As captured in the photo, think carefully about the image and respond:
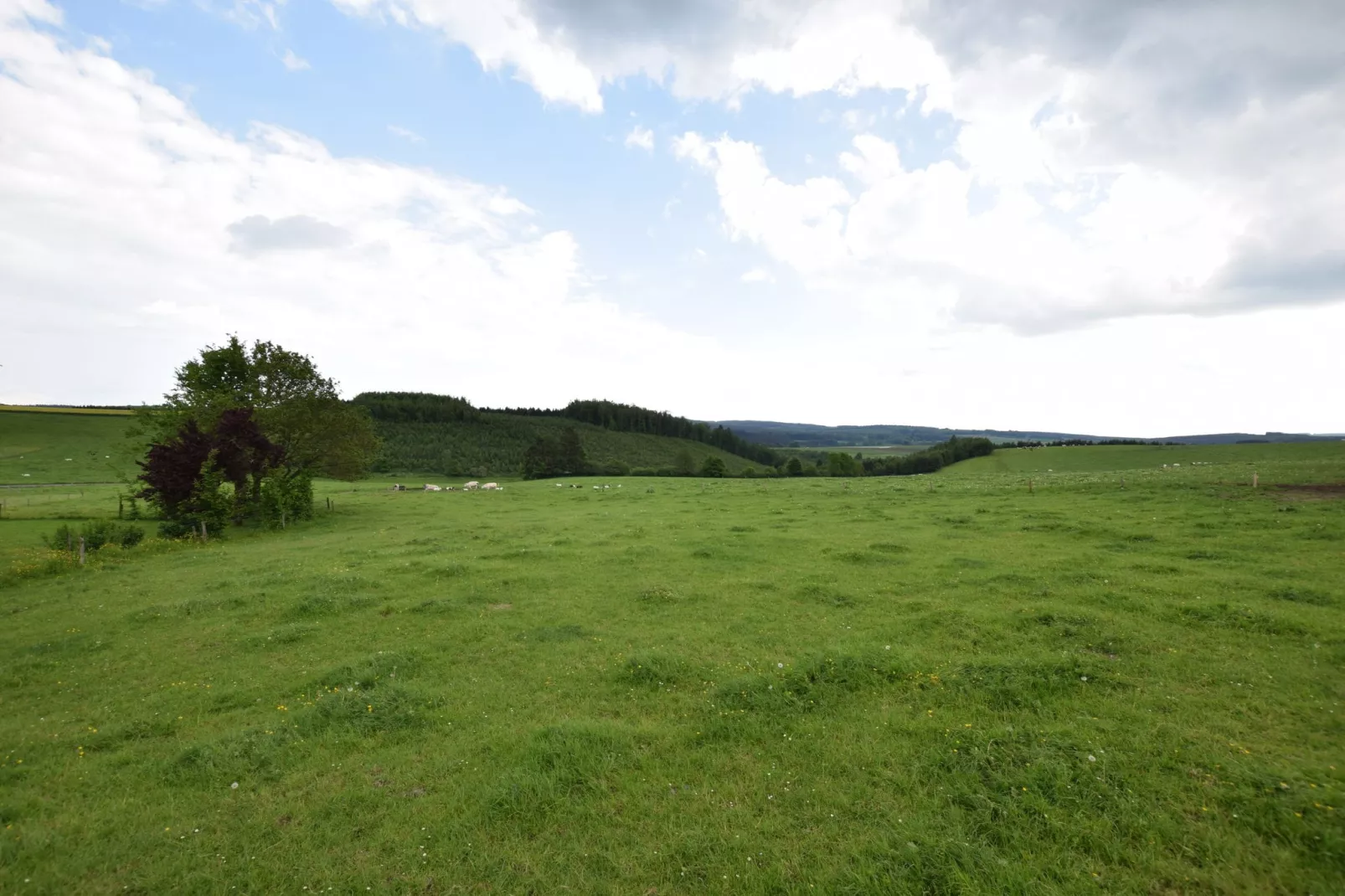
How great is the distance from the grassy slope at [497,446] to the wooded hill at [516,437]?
0.58 ft

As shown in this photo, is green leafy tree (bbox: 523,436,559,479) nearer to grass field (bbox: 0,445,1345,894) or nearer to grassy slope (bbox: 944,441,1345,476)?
grassy slope (bbox: 944,441,1345,476)

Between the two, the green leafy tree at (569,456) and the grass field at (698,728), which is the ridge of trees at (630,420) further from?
Result: the grass field at (698,728)

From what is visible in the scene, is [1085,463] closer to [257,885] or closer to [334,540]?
[334,540]

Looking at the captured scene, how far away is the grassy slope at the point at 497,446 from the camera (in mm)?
108000

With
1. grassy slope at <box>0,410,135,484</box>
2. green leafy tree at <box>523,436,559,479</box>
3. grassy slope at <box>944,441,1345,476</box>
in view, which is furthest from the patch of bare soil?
grassy slope at <box>0,410,135,484</box>

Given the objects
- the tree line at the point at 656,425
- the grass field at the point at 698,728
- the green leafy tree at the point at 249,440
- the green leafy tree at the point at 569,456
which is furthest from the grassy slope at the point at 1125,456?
the tree line at the point at 656,425

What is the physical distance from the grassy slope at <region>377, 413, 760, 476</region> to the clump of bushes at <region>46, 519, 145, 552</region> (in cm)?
6863

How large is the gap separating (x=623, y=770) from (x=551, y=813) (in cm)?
108

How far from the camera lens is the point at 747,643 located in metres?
11.8

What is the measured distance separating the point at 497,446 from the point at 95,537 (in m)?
107

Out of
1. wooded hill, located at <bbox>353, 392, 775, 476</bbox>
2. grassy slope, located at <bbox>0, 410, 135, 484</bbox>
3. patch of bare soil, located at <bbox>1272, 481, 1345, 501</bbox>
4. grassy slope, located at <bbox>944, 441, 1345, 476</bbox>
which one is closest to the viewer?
patch of bare soil, located at <bbox>1272, 481, 1345, 501</bbox>

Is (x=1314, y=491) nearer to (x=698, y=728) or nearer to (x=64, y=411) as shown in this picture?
(x=698, y=728)

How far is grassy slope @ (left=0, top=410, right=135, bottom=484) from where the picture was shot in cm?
6488

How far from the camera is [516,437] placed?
13838cm
